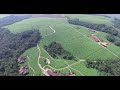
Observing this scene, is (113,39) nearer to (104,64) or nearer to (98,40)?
(98,40)

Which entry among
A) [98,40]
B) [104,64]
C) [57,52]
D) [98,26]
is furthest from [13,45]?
[98,26]

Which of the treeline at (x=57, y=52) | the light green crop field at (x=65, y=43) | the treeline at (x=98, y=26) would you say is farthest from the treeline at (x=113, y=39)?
the treeline at (x=57, y=52)

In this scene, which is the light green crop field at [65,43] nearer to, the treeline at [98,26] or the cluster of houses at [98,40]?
the cluster of houses at [98,40]

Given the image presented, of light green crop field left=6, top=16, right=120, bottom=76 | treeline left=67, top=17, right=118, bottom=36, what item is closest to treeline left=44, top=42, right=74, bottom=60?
light green crop field left=6, top=16, right=120, bottom=76
